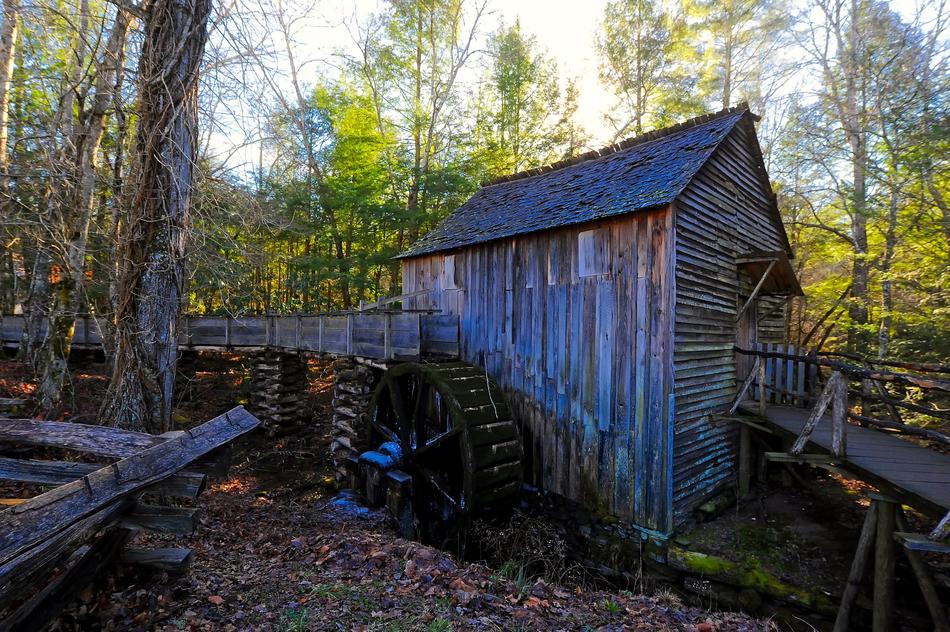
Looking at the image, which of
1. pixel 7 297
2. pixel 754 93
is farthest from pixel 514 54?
pixel 7 297

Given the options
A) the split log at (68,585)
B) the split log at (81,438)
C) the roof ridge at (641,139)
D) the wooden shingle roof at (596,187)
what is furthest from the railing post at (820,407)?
the split log at (68,585)

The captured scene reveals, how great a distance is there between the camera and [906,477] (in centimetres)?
450

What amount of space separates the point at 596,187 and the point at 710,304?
288 centimetres

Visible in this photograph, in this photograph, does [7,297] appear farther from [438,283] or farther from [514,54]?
[514,54]

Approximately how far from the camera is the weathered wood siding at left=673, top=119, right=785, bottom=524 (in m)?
A: 6.27

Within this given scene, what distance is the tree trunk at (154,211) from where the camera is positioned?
12.9ft

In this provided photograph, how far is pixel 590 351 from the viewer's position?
6.70 metres

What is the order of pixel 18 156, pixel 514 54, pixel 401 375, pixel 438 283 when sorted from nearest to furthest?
1. pixel 18 156
2. pixel 401 375
3. pixel 438 283
4. pixel 514 54

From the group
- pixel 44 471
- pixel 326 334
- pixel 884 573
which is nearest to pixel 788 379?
pixel 884 573

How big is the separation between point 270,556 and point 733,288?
8221 millimetres

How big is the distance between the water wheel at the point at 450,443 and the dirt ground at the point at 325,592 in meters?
1.05

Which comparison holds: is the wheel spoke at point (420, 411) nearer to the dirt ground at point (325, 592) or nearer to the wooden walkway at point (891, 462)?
the dirt ground at point (325, 592)

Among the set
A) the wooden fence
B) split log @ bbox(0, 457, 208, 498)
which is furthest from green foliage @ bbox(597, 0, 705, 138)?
split log @ bbox(0, 457, 208, 498)

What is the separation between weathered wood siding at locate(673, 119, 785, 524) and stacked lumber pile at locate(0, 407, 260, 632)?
19.1 ft
